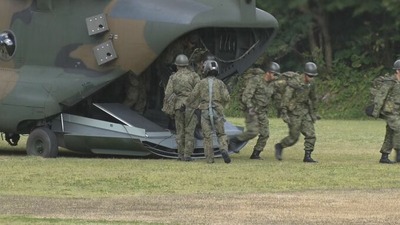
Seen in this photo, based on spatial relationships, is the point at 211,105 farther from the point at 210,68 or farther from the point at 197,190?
the point at 197,190

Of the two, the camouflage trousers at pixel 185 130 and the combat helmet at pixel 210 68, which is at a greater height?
the combat helmet at pixel 210 68

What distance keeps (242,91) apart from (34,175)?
205 inches

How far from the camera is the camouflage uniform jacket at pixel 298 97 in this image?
2291 centimetres

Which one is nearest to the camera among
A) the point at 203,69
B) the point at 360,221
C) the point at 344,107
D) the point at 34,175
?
the point at 360,221

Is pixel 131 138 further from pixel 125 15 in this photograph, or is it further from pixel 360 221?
pixel 360 221

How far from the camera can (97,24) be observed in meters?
23.3

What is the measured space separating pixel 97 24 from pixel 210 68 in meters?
2.32

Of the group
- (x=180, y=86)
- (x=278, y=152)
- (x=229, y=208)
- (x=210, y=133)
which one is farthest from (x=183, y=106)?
(x=229, y=208)

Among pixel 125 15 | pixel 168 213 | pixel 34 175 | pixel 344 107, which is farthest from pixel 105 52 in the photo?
pixel 344 107

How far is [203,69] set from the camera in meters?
22.6

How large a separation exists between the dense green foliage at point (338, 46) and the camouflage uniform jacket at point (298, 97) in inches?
766

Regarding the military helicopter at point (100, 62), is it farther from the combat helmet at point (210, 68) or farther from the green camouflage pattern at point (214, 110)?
the green camouflage pattern at point (214, 110)

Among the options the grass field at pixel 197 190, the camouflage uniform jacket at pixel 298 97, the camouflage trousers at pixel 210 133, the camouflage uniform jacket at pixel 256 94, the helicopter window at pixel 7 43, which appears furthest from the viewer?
the helicopter window at pixel 7 43

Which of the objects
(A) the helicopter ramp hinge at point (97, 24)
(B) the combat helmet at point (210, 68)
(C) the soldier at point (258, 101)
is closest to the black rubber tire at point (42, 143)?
(A) the helicopter ramp hinge at point (97, 24)
